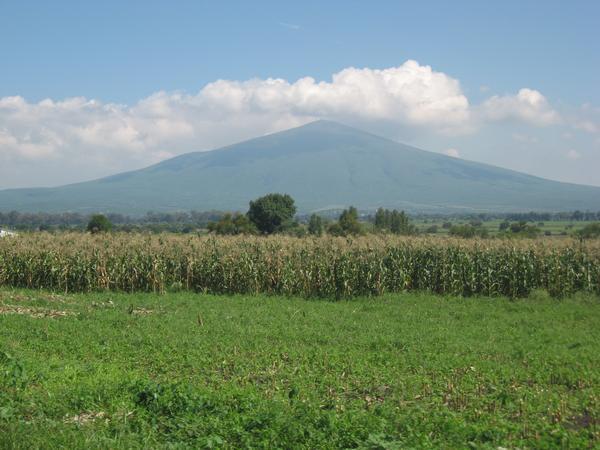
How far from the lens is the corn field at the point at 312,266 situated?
74.1 ft

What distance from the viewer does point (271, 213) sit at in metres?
58.9

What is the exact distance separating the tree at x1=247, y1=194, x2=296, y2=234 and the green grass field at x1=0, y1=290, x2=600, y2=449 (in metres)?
40.9

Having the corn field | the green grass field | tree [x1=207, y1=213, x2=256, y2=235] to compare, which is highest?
tree [x1=207, y1=213, x2=256, y2=235]

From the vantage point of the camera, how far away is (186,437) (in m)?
7.93

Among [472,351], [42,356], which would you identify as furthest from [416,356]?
[42,356]

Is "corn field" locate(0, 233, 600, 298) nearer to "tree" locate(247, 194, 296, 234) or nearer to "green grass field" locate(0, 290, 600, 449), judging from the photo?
"green grass field" locate(0, 290, 600, 449)

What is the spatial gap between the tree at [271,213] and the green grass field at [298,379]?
40.9m

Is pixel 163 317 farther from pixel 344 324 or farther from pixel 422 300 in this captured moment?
pixel 422 300

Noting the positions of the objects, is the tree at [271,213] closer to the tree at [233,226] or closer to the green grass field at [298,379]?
the tree at [233,226]

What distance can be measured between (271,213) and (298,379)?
4873 cm

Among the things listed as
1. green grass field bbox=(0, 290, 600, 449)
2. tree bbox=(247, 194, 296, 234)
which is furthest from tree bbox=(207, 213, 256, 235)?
green grass field bbox=(0, 290, 600, 449)

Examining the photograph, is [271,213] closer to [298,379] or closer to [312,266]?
[312,266]

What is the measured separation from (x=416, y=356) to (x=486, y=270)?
1167 cm

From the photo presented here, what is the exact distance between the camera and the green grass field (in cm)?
778
